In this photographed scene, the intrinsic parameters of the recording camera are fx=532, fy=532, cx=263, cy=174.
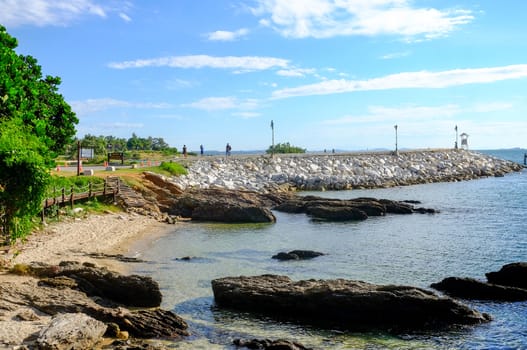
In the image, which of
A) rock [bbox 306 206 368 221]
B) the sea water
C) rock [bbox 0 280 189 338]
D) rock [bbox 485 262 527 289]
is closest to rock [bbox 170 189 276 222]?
the sea water

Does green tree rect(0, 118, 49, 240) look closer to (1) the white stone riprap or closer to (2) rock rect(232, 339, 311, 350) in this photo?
(2) rock rect(232, 339, 311, 350)

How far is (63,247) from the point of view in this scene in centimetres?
2386

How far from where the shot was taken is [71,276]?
679 inches

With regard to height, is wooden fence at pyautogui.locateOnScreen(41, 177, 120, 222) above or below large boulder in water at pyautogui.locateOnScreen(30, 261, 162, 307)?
above

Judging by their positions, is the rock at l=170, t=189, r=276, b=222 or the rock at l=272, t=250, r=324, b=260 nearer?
the rock at l=272, t=250, r=324, b=260

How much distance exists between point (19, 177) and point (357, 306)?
1081 centimetres

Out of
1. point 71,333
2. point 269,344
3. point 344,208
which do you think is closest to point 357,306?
point 269,344

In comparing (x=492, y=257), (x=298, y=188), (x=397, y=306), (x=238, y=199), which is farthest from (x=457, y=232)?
(x=298, y=188)

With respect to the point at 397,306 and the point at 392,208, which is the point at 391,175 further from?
the point at 397,306

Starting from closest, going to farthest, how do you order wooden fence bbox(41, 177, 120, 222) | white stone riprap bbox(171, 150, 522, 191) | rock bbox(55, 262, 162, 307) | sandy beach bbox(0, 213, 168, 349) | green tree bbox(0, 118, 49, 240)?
sandy beach bbox(0, 213, 168, 349)
green tree bbox(0, 118, 49, 240)
rock bbox(55, 262, 162, 307)
wooden fence bbox(41, 177, 120, 222)
white stone riprap bbox(171, 150, 522, 191)

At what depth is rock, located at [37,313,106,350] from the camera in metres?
11.9

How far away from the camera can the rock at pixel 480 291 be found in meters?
17.6

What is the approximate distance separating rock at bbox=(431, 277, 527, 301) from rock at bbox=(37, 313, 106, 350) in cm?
1169

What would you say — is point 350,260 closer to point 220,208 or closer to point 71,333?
point 71,333
